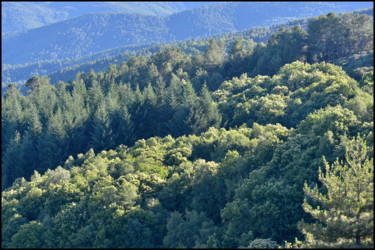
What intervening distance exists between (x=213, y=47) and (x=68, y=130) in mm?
50893

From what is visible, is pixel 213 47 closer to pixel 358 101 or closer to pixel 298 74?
pixel 298 74

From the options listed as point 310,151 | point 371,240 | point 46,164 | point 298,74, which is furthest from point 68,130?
point 371,240

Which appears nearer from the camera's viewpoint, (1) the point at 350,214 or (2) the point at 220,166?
(1) the point at 350,214

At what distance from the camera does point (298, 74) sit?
5741 centimetres

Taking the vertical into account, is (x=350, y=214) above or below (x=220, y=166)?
below

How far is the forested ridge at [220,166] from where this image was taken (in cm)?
2300

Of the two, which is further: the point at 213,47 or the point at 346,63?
the point at 213,47

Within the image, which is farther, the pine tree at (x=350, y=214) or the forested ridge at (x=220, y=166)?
the forested ridge at (x=220, y=166)

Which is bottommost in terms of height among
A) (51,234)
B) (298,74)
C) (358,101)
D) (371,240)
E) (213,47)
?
(51,234)

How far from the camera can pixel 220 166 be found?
33.1 m

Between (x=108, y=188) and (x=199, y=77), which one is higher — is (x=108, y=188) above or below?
below

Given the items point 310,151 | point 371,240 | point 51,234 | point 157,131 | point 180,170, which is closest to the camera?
point 371,240

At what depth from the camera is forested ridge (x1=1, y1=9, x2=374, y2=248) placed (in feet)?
75.5

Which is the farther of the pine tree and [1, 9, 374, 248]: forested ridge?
[1, 9, 374, 248]: forested ridge
